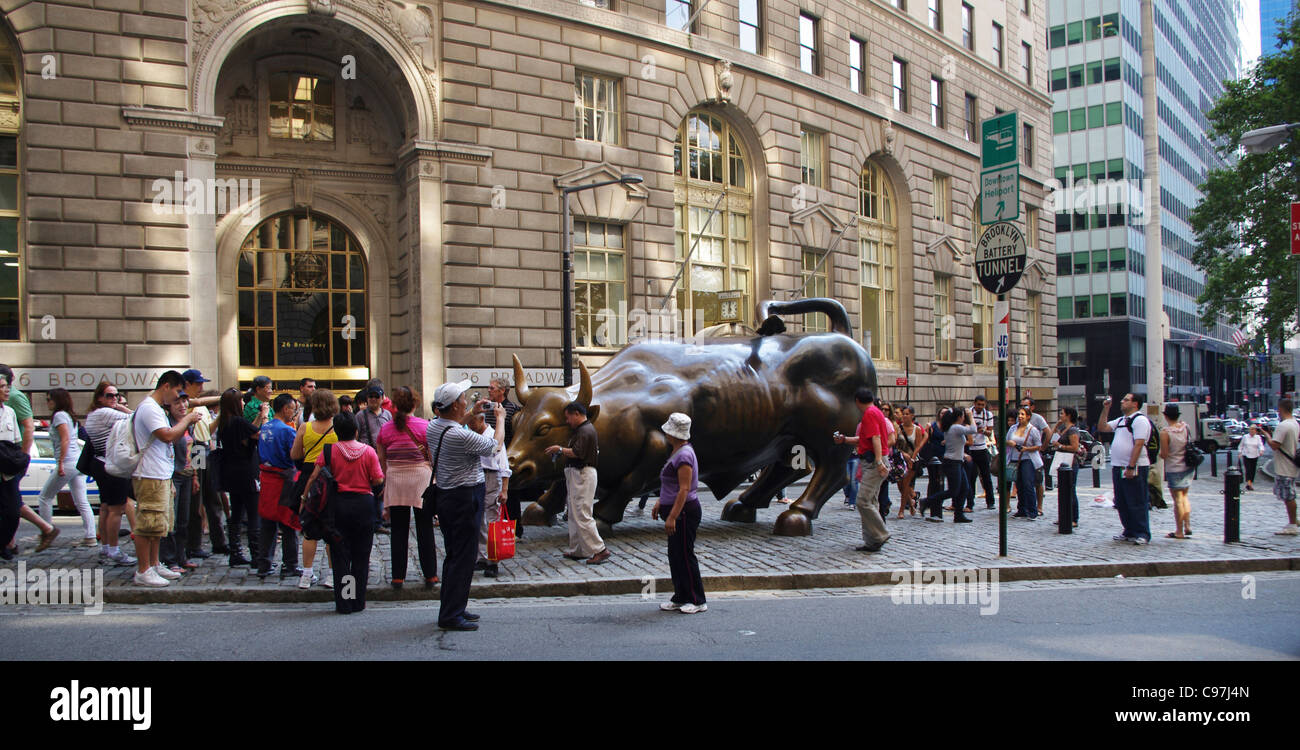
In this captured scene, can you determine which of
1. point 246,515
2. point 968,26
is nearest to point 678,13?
point 968,26

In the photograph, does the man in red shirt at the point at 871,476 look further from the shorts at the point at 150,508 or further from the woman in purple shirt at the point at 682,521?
the shorts at the point at 150,508

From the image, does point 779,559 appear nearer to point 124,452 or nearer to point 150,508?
point 150,508

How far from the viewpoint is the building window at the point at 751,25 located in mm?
28562

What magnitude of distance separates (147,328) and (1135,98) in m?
66.0

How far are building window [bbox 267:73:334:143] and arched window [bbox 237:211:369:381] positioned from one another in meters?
1.89

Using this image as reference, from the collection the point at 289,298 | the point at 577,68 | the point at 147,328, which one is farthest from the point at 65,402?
the point at 577,68

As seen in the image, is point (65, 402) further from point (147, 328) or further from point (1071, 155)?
point (1071, 155)

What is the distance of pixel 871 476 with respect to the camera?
11250mm

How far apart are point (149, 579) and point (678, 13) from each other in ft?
73.0

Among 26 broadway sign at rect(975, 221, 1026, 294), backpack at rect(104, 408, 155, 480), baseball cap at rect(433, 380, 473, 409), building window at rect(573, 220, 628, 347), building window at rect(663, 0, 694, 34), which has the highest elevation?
building window at rect(663, 0, 694, 34)

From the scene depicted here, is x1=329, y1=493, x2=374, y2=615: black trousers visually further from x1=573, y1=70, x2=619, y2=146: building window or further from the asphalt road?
x1=573, y1=70, x2=619, y2=146: building window

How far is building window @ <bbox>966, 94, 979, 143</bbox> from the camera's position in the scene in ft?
128

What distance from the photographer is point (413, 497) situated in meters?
8.84

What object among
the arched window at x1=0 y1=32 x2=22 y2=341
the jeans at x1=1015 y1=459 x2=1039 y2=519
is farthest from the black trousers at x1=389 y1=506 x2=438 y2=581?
the arched window at x1=0 y1=32 x2=22 y2=341
